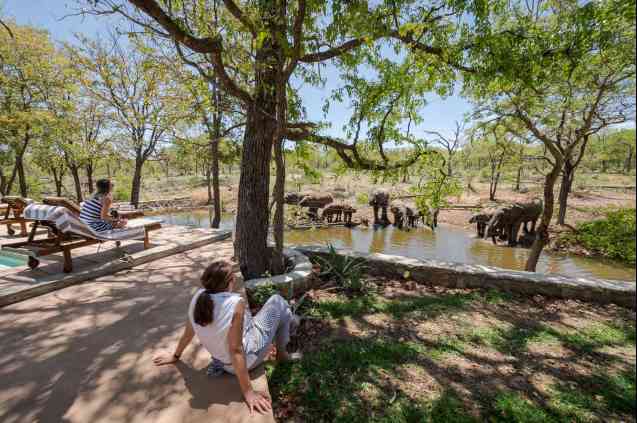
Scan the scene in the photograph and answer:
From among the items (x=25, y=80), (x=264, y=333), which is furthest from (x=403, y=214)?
(x=25, y=80)

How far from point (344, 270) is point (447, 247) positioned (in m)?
→ 7.87

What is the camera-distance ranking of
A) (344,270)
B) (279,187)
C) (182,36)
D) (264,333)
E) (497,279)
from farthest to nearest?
(344,270), (497,279), (279,187), (182,36), (264,333)

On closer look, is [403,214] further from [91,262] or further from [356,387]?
[356,387]

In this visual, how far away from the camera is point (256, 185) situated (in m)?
4.57

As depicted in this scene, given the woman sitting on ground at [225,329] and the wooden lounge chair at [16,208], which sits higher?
the wooden lounge chair at [16,208]

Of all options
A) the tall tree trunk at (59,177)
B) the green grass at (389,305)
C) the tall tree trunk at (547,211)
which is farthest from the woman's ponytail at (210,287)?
the tall tree trunk at (59,177)

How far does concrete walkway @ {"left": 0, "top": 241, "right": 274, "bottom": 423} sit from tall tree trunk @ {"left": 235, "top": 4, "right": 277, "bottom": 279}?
1.10 meters

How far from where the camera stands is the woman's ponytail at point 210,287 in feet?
7.13

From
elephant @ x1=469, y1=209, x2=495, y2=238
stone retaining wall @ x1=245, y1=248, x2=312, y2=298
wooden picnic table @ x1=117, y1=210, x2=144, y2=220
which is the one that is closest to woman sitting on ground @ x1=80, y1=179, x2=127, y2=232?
wooden picnic table @ x1=117, y1=210, x2=144, y2=220

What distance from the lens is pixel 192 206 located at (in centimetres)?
2511

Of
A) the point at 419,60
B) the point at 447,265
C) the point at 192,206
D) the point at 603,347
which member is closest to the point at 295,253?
the point at 447,265

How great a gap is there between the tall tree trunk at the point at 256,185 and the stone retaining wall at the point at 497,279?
1480mm

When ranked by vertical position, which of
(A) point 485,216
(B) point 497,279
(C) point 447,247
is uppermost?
(A) point 485,216

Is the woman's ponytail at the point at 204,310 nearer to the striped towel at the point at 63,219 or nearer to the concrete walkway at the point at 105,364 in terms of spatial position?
the concrete walkway at the point at 105,364
